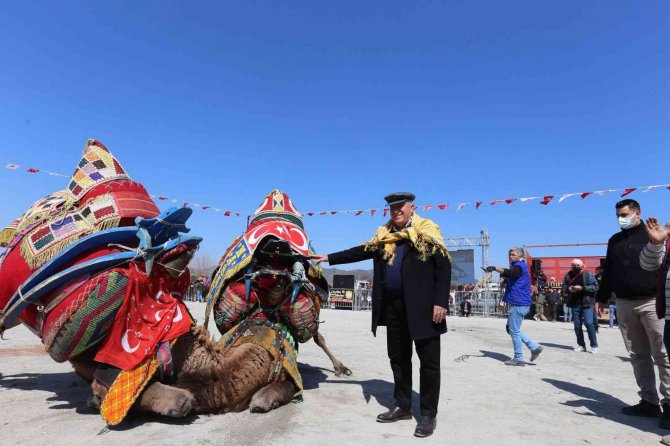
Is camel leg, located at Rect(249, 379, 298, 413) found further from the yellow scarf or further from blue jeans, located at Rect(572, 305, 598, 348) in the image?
blue jeans, located at Rect(572, 305, 598, 348)

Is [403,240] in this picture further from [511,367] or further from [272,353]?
[511,367]

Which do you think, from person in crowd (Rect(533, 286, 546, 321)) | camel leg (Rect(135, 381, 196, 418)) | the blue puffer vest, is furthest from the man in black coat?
person in crowd (Rect(533, 286, 546, 321))

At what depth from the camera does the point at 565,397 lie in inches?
191

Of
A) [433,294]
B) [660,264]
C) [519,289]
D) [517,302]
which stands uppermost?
[660,264]

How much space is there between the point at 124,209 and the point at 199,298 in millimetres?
28153

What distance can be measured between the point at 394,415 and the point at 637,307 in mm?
2552

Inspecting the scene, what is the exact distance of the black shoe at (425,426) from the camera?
3.43m

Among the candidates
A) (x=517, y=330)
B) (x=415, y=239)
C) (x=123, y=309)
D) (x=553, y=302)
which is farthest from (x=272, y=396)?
(x=553, y=302)

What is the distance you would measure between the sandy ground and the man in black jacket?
1.02 ft

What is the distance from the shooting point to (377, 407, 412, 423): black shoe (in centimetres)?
375

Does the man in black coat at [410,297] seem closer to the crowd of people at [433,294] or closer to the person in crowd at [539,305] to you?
the crowd of people at [433,294]

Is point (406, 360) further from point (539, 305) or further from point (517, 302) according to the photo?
point (539, 305)

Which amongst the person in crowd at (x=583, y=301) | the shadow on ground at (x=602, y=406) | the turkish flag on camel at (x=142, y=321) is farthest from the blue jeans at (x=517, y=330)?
the turkish flag on camel at (x=142, y=321)

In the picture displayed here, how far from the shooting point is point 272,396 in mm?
3816
